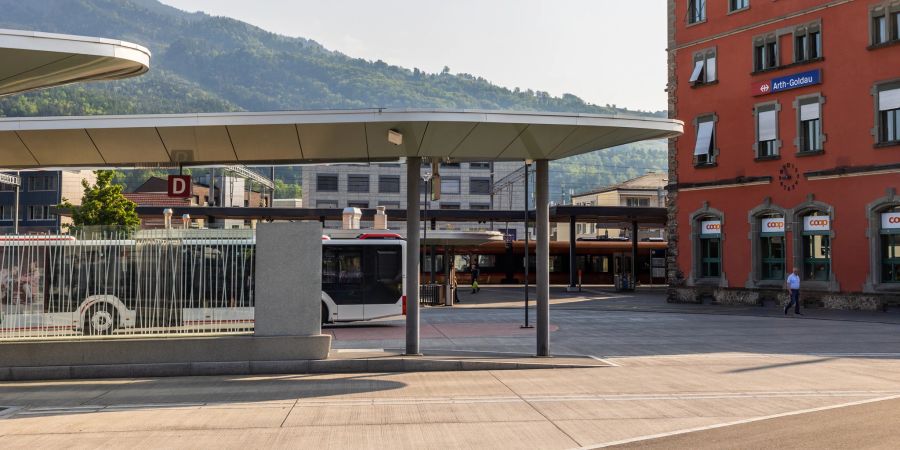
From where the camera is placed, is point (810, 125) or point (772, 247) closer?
point (810, 125)

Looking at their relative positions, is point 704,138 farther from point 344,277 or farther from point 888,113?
point 344,277

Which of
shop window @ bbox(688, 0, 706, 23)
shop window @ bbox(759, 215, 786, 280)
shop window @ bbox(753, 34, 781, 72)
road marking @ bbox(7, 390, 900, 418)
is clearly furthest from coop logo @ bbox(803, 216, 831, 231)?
road marking @ bbox(7, 390, 900, 418)

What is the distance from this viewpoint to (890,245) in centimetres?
3181

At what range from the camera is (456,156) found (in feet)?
57.8

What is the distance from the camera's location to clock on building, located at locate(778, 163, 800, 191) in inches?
1374

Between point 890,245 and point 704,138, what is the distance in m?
9.75

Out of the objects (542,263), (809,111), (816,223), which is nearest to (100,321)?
(542,263)

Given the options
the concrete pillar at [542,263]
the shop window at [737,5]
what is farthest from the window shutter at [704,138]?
the concrete pillar at [542,263]

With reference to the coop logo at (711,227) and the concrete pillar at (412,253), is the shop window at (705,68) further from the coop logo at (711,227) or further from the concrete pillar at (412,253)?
the concrete pillar at (412,253)

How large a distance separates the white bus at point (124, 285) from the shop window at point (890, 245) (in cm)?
2581

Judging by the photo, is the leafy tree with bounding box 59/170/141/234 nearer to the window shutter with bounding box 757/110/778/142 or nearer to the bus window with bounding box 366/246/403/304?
the bus window with bounding box 366/246/403/304

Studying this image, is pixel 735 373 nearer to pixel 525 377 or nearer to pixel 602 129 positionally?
pixel 525 377

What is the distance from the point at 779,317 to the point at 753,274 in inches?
267

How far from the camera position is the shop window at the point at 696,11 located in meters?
39.4
